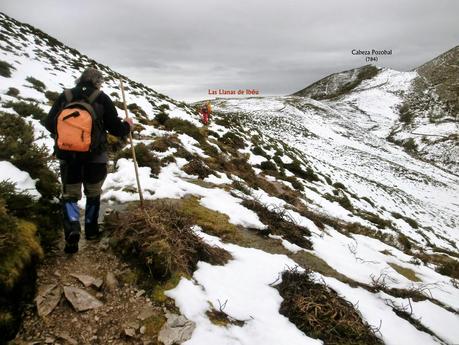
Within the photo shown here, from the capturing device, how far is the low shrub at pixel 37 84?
1303 cm

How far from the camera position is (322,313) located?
13.3 ft

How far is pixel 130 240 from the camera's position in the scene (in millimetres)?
4422

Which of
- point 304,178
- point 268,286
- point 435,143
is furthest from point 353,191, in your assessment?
point 435,143

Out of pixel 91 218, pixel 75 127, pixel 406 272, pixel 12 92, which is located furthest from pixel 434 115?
pixel 75 127

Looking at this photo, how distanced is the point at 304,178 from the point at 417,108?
6625 cm

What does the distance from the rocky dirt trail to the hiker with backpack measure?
39 centimetres

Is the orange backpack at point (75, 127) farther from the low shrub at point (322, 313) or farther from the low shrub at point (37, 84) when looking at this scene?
→ the low shrub at point (37, 84)

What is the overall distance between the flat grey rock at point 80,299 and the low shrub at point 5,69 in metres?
12.4

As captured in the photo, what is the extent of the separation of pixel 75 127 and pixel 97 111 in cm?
37

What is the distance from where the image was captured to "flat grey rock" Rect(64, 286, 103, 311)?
352 cm

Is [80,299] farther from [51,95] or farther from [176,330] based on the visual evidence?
[51,95]

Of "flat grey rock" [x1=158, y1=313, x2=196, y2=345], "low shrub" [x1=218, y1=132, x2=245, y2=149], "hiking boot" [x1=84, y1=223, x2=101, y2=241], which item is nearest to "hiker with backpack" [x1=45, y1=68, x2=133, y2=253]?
"hiking boot" [x1=84, y1=223, x2=101, y2=241]

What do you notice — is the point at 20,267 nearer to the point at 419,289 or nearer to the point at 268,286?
the point at 268,286

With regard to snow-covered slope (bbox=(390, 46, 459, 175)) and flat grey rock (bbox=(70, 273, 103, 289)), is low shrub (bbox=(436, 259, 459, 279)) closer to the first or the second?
flat grey rock (bbox=(70, 273, 103, 289))
